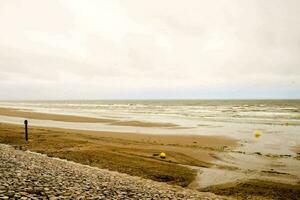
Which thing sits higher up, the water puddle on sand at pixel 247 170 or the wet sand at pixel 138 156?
the wet sand at pixel 138 156

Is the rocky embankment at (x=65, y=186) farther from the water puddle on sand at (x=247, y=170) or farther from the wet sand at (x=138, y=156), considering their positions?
the water puddle on sand at (x=247, y=170)

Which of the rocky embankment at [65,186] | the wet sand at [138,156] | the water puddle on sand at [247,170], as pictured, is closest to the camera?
the rocky embankment at [65,186]

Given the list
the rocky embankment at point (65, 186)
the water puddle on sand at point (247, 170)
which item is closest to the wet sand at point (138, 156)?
the water puddle on sand at point (247, 170)

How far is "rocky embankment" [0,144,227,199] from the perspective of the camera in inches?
329

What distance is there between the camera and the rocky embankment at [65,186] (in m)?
8.35

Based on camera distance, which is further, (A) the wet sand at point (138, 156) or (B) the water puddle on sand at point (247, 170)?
(A) the wet sand at point (138, 156)

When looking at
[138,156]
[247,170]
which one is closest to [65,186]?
[138,156]

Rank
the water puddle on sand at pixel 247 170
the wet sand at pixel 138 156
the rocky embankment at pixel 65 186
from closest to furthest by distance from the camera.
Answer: the rocky embankment at pixel 65 186 → the water puddle on sand at pixel 247 170 → the wet sand at pixel 138 156

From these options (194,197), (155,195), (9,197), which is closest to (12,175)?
(9,197)

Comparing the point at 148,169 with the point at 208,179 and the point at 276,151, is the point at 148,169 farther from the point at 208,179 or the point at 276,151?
the point at 276,151

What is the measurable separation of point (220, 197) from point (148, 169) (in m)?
4.74

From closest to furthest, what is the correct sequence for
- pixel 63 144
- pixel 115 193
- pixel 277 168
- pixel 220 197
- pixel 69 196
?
1. pixel 69 196
2. pixel 115 193
3. pixel 220 197
4. pixel 277 168
5. pixel 63 144

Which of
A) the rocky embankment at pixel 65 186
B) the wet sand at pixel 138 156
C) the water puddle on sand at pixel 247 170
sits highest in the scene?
the rocky embankment at pixel 65 186

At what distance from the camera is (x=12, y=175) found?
397 inches
